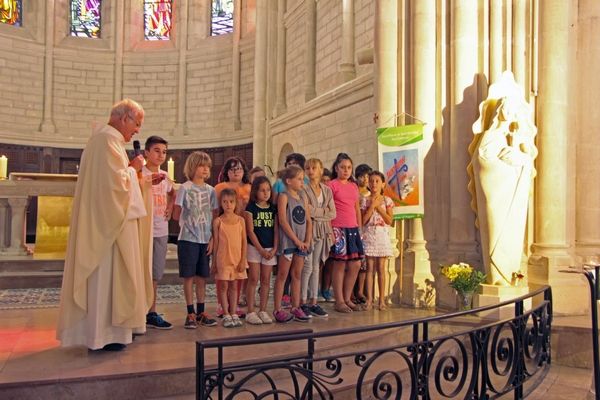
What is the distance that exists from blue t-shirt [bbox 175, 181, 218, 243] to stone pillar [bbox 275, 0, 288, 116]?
371 inches

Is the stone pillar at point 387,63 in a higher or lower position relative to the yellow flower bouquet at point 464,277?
higher

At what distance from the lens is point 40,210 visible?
30.8ft

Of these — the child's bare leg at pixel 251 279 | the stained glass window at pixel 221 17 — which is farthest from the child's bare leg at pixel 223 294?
the stained glass window at pixel 221 17

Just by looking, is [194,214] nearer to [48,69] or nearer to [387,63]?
[387,63]

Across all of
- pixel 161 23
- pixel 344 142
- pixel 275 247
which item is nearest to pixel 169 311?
pixel 275 247

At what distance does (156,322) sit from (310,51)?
8943 millimetres

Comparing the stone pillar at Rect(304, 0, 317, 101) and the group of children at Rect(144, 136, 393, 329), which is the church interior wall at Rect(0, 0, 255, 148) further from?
the group of children at Rect(144, 136, 393, 329)

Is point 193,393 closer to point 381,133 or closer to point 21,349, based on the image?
point 21,349

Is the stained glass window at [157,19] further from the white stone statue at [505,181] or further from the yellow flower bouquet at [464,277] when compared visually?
the yellow flower bouquet at [464,277]

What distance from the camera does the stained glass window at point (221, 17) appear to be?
1686 centimetres

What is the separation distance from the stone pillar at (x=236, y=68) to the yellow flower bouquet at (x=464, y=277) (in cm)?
1105

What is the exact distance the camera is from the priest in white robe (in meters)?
3.95

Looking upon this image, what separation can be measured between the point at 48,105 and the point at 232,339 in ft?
50.2

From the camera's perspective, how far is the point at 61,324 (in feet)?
13.0
